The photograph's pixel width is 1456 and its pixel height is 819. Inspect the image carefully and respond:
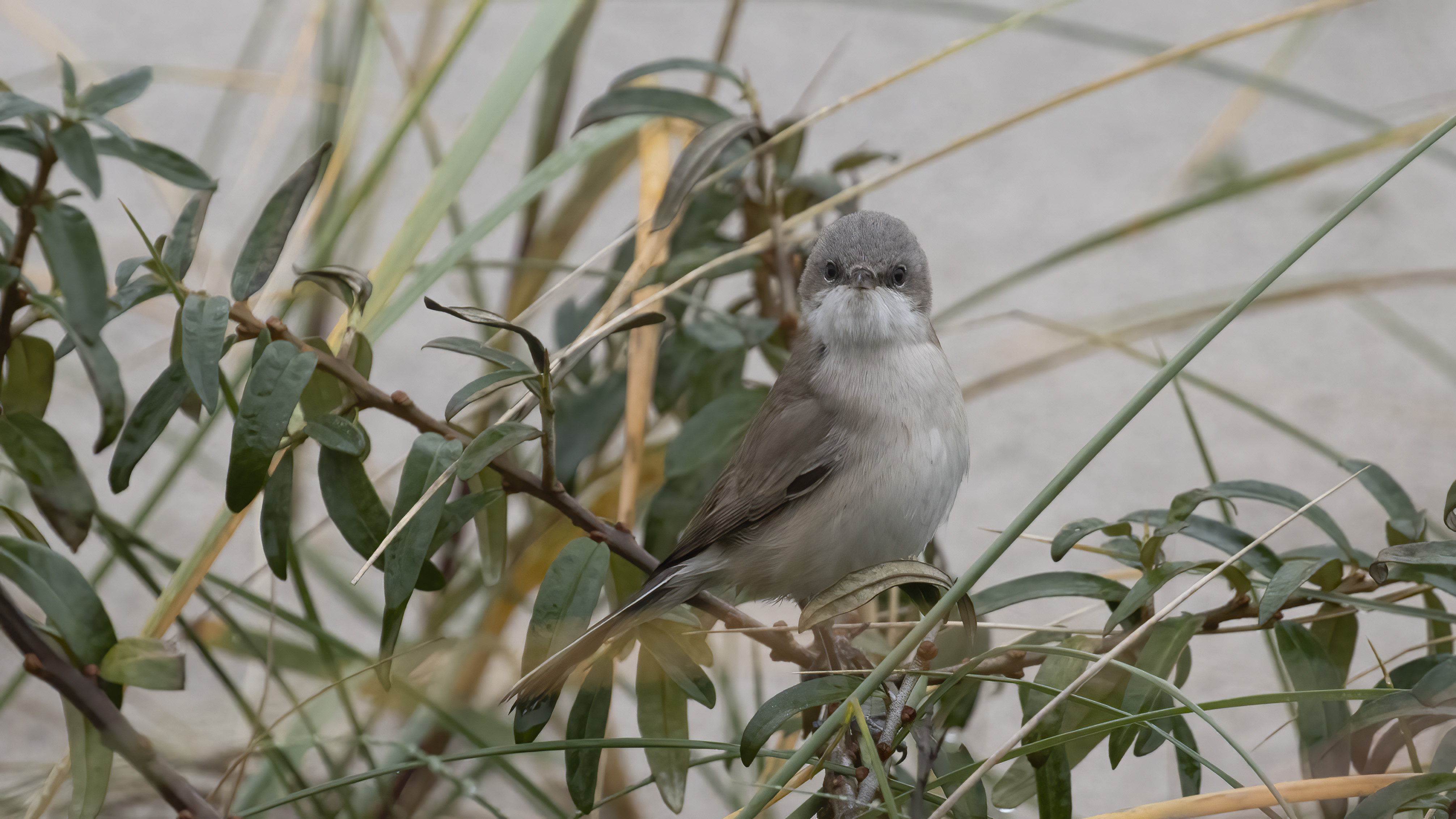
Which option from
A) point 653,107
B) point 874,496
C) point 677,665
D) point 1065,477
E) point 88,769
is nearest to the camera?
point 1065,477

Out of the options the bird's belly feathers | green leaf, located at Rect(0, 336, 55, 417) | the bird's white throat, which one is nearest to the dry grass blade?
the bird's belly feathers

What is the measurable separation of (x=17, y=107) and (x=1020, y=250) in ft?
7.09

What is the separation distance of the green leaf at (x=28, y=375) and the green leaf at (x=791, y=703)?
1.66 feet

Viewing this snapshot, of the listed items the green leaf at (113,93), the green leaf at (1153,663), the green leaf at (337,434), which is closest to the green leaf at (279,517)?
the green leaf at (337,434)

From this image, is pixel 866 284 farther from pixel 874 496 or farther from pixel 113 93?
pixel 113 93

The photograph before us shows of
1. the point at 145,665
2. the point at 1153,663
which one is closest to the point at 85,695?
the point at 145,665

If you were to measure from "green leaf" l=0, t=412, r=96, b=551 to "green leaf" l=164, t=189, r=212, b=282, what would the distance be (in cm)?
13

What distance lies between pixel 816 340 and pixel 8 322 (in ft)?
2.16

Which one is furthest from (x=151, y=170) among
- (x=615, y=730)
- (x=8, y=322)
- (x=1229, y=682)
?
(x=1229, y=682)

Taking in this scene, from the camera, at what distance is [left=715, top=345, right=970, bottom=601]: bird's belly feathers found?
103 cm

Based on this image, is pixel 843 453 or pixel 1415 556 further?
pixel 843 453

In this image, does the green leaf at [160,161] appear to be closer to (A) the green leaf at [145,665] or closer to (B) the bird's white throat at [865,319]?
(A) the green leaf at [145,665]

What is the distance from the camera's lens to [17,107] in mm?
676

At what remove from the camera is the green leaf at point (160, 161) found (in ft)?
2.54
